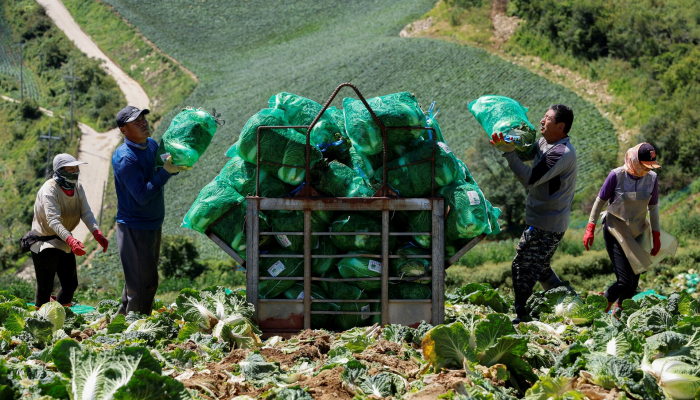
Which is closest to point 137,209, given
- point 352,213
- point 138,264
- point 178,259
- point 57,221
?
point 138,264

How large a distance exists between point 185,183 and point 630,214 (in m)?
34.0

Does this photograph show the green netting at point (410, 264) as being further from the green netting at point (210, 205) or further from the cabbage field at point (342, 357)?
the green netting at point (210, 205)

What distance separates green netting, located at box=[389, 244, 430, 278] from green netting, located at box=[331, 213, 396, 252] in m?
0.13

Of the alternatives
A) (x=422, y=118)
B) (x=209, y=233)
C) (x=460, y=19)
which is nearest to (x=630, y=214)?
(x=422, y=118)

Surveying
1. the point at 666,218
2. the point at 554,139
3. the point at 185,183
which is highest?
the point at 554,139

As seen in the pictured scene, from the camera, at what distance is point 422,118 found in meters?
5.60

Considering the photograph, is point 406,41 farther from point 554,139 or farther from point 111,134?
point 554,139

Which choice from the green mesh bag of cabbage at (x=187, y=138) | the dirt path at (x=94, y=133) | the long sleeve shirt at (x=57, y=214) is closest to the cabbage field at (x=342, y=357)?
the long sleeve shirt at (x=57, y=214)

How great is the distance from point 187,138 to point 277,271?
1.28 m

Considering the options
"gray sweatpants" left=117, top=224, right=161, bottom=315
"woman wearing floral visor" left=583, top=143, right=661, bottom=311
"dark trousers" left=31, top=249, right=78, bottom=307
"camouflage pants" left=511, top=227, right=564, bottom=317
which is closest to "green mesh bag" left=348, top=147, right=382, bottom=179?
"camouflage pants" left=511, top=227, right=564, bottom=317

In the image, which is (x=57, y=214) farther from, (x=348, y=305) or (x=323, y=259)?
(x=348, y=305)

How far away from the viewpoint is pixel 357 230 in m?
5.46

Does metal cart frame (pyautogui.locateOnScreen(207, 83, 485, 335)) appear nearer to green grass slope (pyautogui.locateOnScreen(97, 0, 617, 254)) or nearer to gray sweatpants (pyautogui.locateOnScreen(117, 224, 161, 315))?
gray sweatpants (pyautogui.locateOnScreen(117, 224, 161, 315))

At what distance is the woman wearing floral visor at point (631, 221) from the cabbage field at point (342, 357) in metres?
0.52
